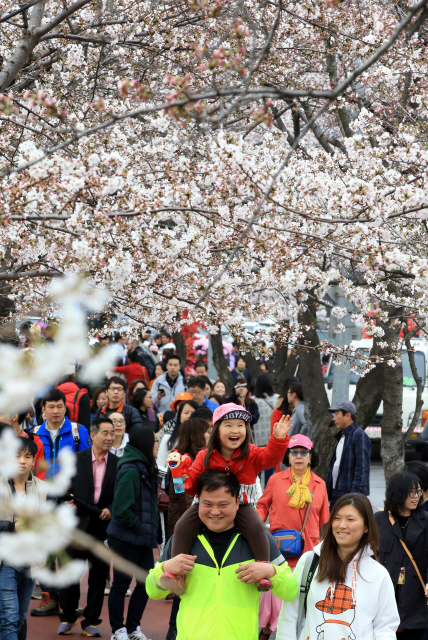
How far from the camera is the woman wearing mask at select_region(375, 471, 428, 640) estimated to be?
199 inches

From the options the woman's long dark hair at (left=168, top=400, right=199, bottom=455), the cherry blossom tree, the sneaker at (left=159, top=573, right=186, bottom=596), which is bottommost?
the sneaker at (left=159, top=573, right=186, bottom=596)

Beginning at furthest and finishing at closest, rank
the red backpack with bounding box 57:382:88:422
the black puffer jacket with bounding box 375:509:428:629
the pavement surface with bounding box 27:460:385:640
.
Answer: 1. the red backpack with bounding box 57:382:88:422
2. the pavement surface with bounding box 27:460:385:640
3. the black puffer jacket with bounding box 375:509:428:629

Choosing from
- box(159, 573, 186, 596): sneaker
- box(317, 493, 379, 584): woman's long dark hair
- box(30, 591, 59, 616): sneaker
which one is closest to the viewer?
box(159, 573, 186, 596): sneaker

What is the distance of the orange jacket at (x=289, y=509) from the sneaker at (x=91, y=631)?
1738 millimetres

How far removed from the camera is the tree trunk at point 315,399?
1023 cm

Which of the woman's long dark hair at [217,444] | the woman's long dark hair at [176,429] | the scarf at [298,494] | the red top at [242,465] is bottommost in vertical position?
the scarf at [298,494]

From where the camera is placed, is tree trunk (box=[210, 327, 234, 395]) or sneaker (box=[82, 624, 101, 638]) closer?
sneaker (box=[82, 624, 101, 638])

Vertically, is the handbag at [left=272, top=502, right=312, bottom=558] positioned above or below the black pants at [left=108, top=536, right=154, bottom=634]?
above

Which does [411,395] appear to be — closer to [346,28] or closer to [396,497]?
[346,28]

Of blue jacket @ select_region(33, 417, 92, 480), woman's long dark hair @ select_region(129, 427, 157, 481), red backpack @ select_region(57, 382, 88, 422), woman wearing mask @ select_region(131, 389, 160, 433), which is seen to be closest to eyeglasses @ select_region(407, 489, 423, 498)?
woman's long dark hair @ select_region(129, 427, 157, 481)

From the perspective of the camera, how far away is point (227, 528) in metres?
3.68

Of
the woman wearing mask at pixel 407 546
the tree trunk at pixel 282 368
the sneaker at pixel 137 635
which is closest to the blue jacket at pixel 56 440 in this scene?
the sneaker at pixel 137 635

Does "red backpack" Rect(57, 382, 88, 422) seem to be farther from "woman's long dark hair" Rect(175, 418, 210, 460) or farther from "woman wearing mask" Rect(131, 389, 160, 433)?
"woman's long dark hair" Rect(175, 418, 210, 460)

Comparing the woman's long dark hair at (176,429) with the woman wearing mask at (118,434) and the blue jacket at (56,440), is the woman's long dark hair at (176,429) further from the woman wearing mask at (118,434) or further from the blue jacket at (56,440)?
the blue jacket at (56,440)
